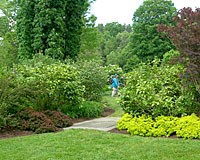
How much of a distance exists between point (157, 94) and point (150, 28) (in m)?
27.8

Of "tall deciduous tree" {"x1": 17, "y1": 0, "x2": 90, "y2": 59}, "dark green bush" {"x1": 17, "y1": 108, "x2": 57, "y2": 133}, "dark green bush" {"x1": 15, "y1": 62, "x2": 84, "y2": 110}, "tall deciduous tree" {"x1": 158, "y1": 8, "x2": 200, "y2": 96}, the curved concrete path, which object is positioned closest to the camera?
"tall deciduous tree" {"x1": 158, "y1": 8, "x2": 200, "y2": 96}

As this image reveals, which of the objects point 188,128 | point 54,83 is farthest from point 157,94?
point 54,83

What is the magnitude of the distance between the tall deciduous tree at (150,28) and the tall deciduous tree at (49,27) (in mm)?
14807

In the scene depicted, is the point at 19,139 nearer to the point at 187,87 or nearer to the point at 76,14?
the point at 187,87

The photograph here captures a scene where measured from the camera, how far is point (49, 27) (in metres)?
18.7

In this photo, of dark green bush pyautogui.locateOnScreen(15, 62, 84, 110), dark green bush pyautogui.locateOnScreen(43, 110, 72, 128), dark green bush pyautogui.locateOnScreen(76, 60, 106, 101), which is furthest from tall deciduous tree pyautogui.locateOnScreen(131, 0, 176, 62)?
dark green bush pyautogui.locateOnScreen(43, 110, 72, 128)

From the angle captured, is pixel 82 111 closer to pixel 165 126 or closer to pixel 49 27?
pixel 165 126

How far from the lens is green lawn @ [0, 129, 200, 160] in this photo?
437cm

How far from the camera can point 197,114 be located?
21.7 feet

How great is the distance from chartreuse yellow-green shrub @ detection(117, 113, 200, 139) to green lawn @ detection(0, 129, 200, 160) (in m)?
0.36

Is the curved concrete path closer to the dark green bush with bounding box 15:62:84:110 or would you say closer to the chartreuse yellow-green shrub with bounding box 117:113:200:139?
the chartreuse yellow-green shrub with bounding box 117:113:200:139

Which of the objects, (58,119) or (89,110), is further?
(89,110)

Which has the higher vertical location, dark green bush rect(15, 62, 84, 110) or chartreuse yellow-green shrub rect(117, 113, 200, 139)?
dark green bush rect(15, 62, 84, 110)

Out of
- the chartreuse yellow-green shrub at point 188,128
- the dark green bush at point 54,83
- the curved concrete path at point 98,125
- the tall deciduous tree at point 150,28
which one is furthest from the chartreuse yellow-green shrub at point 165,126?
the tall deciduous tree at point 150,28
